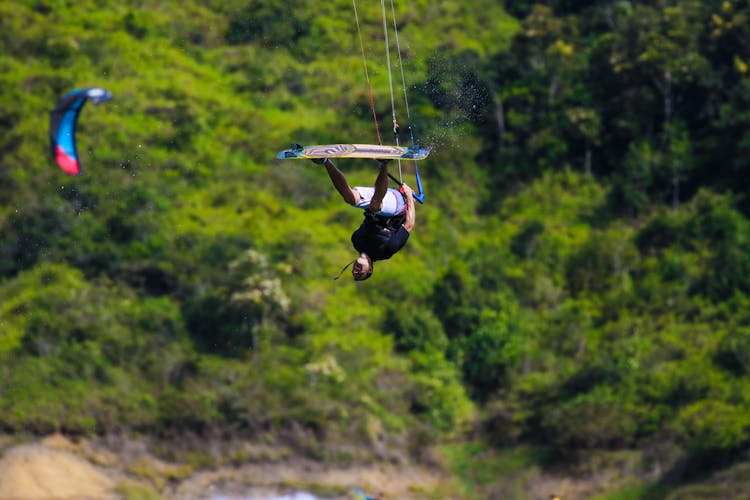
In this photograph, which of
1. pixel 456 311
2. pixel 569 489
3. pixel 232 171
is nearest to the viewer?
pixel 569 489

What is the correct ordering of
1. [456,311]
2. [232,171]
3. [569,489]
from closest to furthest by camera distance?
[569,489]
[456,311]
[232,171]

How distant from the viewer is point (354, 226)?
105 feet

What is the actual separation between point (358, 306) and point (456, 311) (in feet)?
7.95

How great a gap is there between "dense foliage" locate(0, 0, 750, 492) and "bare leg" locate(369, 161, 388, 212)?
13692 millimetres

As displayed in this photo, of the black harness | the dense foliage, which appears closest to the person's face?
the black harness

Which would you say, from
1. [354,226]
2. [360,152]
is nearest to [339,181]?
[360,152]

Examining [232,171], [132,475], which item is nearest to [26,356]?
[132,475]

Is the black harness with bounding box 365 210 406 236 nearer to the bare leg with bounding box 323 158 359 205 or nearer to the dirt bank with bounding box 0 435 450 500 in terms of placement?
the bare leg with bounding box 323 158 359 205

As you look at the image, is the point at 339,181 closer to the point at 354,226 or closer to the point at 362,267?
the point at 362,267

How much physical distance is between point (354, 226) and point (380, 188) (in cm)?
1941

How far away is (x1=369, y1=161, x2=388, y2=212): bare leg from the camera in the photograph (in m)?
12.2

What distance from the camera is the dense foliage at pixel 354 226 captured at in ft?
93.6

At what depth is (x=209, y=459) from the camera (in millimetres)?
27969

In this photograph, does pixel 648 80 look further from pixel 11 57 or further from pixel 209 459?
pixel 11 57
